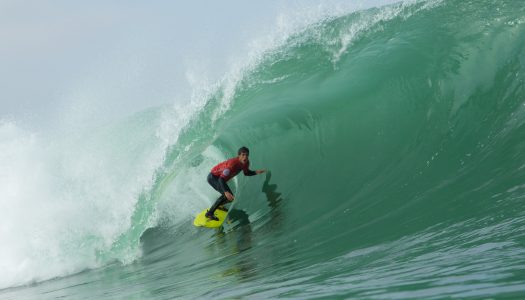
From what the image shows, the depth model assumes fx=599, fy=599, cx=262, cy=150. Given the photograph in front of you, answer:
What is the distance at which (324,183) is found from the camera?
813 cm

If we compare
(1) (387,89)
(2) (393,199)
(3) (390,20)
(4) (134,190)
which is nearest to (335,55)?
(3) (390,20)

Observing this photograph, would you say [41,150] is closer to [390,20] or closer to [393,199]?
[390,20]

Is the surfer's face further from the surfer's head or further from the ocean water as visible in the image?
the ocean water

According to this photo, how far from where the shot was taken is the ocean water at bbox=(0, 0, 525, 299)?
4484mm

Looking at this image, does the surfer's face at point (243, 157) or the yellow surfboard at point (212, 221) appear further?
the yellow surfboard at point (212, 221)

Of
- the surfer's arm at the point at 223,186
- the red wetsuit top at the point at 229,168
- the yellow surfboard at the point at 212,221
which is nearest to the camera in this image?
the surfer's arm at the point at 223,186

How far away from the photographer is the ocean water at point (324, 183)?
448 centimetres

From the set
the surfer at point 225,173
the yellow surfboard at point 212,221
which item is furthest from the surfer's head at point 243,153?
the yellow surfboard at point 212,221

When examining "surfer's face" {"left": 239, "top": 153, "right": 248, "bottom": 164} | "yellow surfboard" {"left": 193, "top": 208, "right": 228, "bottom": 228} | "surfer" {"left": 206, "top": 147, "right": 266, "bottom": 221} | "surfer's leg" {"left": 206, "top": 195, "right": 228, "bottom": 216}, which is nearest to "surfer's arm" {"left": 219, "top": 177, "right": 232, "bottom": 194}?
"surfer" {"left": 206, "top": 147, "right": 266, "bottom": 221}

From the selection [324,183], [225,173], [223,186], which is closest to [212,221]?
[223,186]

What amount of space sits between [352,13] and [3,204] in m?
7.88

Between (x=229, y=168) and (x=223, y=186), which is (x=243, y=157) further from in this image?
(x=223, y=186)

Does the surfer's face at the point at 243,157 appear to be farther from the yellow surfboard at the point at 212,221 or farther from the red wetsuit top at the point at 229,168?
the yellow surfboard at the point at 212,221

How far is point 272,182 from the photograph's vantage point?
923 centimetres
